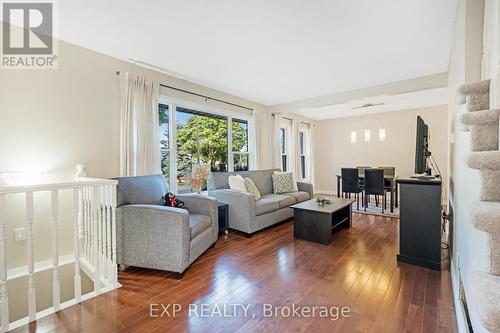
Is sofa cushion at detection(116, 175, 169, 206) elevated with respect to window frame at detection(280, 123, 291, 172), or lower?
lower

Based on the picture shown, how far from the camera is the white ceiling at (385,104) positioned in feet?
15.7

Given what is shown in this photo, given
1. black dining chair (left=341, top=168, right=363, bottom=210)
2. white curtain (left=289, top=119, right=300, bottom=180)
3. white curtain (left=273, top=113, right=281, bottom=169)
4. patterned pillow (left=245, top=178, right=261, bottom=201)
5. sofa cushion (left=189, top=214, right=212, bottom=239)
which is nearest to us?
sofa cushion (left=189, top=214, right=212, bottom=239)

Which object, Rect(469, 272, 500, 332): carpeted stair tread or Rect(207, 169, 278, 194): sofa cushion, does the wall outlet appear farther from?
Rect(469, 272, 500, 332): carpeted stair tread

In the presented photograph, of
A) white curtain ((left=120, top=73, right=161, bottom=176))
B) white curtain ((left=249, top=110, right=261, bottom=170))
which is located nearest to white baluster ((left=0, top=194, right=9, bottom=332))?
white curtain ((left=120, top=73, right=161, bottom=176))

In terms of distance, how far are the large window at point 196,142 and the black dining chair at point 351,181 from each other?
2.30 metres

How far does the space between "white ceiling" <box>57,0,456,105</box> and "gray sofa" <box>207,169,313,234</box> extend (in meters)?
1.81

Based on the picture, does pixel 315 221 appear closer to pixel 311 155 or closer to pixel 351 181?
pixel 351 181

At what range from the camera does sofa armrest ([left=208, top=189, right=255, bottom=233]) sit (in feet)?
11.4

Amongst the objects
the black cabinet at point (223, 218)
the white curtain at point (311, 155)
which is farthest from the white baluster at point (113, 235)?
the white curtain at point (311, 155)

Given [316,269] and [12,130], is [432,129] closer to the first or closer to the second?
[316,269]

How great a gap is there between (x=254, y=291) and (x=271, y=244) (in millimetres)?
1160

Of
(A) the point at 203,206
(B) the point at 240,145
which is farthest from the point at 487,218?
(B) the point at 240,145

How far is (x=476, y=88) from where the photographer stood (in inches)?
38.0

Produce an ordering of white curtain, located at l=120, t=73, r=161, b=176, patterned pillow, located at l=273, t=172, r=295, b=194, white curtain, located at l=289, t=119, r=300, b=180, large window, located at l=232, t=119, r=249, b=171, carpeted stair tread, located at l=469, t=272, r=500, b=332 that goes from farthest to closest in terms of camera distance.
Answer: white curtain, located at l=289, t=119, r=300, b=180, large window, located at l=232, t=119, r=249, b=171, patterned pillow, located at l=273, t=172, r=295, b=194, white curtain, located at l=120, t=73, r=161, b=176, carpeted stair tread, located at l=469, t=272, r=500, b=332
